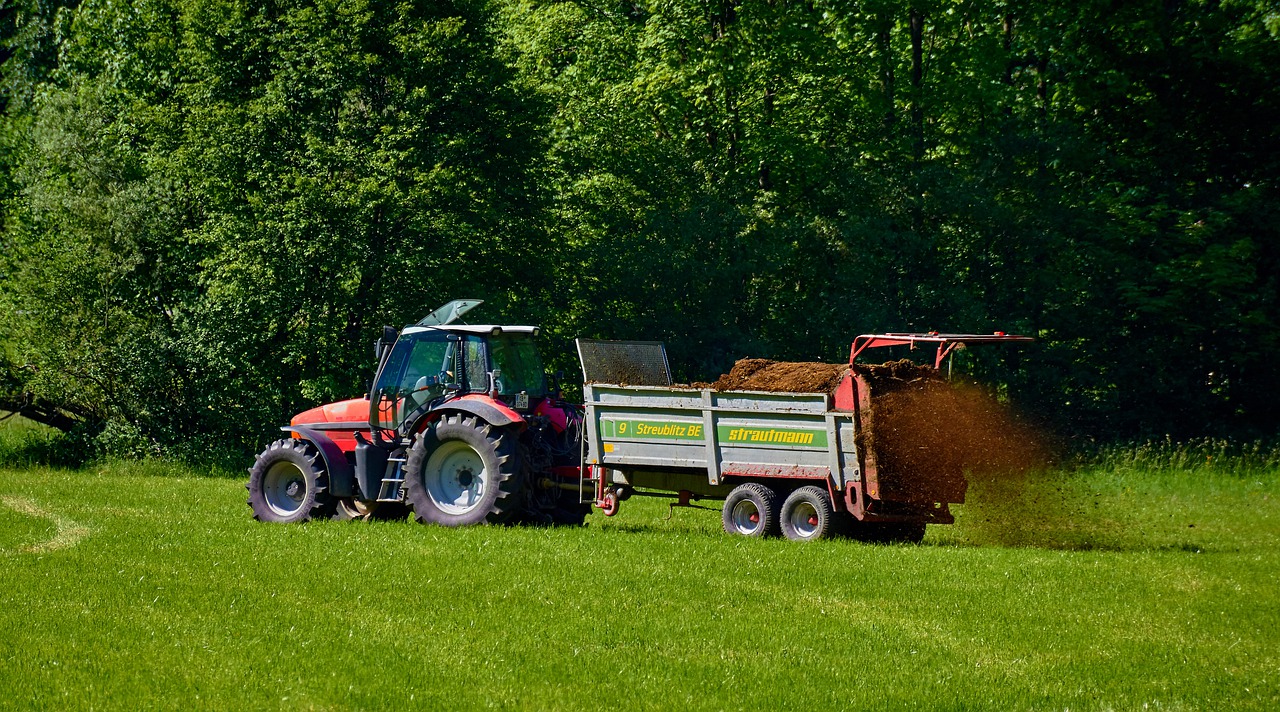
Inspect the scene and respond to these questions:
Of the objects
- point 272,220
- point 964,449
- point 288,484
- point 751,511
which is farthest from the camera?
point 272,220

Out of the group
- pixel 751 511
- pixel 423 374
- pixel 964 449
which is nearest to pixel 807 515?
pixel 751 511

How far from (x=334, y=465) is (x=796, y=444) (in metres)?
5.37

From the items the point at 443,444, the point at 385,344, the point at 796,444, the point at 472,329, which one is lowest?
the point at 796,444

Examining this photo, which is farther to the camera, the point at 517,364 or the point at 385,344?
the point at 517,364

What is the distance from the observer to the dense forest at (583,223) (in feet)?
87.7

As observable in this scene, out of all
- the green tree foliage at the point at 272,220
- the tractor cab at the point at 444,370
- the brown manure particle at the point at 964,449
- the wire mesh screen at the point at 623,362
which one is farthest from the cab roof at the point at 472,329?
the green tree foliage at the point at 272,220

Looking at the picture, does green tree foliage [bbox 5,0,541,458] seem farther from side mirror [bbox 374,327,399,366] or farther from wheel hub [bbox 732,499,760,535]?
wheel hub [bbox 732,499,760,535]

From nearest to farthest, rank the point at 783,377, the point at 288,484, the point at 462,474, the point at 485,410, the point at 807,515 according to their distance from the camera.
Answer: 1. the point at 807,515
2. the point at 485,410
3. the point at 783,377
4. the point at 462,474
5. the point at 288,484

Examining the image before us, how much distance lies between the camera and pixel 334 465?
52.0 feet

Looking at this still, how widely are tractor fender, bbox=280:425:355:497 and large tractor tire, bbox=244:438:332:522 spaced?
14 cm

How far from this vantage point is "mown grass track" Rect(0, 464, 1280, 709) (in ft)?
26.3

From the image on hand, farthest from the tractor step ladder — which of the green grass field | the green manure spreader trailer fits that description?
the green manure spreader trailer

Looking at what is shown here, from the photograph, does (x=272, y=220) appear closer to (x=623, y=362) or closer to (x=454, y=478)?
(x=623, y=362)

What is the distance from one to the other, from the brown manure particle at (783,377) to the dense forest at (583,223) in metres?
11.4
